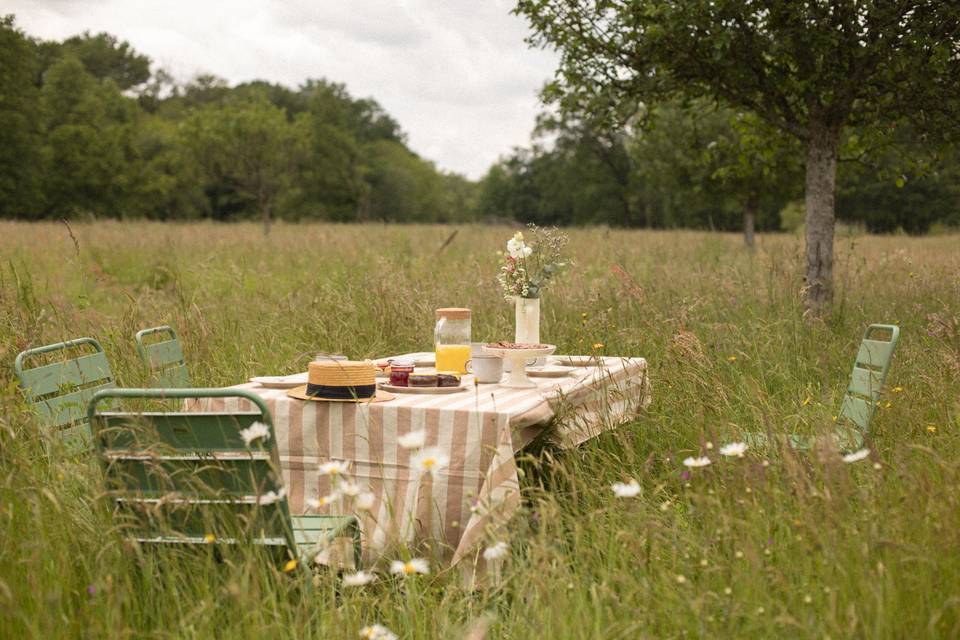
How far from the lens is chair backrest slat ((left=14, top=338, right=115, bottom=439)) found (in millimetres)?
3535

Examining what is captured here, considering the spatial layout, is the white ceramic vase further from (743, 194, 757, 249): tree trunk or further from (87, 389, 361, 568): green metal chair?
(743, 194, 757, 249): tree trunk

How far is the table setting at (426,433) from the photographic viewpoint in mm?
2869

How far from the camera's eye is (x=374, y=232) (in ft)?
57.6

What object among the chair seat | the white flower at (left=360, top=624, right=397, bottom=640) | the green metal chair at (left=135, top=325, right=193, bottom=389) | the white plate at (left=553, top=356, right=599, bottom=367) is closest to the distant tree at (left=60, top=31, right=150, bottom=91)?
→ the green metal chair at (left=135, top=325, right=193, bottom=389)

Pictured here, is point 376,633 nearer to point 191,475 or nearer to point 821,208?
point 191,475

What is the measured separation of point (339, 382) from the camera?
10.5 feet

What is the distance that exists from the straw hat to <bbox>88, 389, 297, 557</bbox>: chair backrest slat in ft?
2.24

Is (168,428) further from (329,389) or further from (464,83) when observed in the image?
(464,83)

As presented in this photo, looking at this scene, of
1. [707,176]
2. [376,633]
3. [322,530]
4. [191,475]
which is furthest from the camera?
[707,176]

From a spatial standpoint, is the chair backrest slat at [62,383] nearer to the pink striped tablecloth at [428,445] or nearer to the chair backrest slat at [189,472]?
the pink striped tablecloth at [428,445]

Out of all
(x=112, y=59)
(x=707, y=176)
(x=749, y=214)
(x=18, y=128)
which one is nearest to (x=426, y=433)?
(x=749, y=214)

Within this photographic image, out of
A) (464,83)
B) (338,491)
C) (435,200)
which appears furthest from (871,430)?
(435,200)

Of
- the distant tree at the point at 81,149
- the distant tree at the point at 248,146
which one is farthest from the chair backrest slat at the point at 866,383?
the distant tree at the point at 81,149

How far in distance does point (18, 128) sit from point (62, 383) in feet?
118
